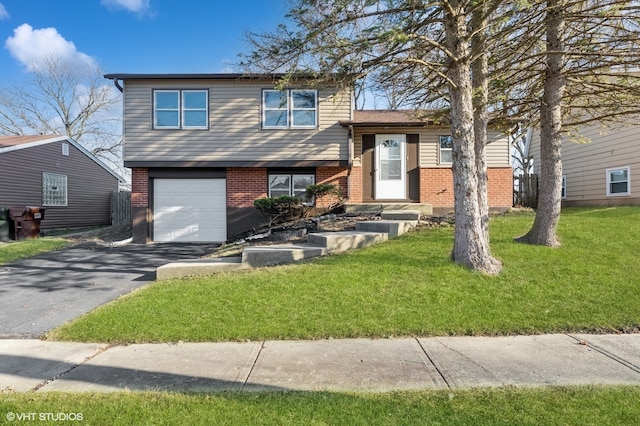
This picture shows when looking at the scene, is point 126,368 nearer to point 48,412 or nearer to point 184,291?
point 48,412

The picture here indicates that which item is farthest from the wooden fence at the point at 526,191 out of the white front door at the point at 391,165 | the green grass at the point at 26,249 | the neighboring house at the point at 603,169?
the green grass at the point at 26,249

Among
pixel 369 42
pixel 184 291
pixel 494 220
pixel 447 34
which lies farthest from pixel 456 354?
pixel 494 220

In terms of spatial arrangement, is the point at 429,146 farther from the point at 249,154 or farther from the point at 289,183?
the point at 249,154

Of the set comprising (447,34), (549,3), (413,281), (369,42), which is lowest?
(413,281)

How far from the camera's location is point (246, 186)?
1256cm

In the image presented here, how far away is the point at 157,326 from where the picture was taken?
14.7 feet

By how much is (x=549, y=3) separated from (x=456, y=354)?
20.9 feet

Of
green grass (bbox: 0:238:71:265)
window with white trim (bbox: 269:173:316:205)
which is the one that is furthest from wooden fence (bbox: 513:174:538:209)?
green grass (bbox: 0:238:71:265)

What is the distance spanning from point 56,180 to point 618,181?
76.7 ft

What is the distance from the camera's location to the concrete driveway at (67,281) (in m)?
5.02

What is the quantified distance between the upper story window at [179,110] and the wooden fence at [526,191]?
40.0ft

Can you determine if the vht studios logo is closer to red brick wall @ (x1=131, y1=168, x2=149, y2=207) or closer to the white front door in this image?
red brick wall @ (x1=131, y1=168, x2=149, y2=207)

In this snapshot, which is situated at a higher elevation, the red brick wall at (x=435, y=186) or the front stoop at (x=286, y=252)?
the red brick wall at (x=435, y=186)

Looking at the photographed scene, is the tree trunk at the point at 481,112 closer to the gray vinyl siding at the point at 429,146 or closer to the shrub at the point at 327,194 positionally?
the shrub at the point at 327,194
